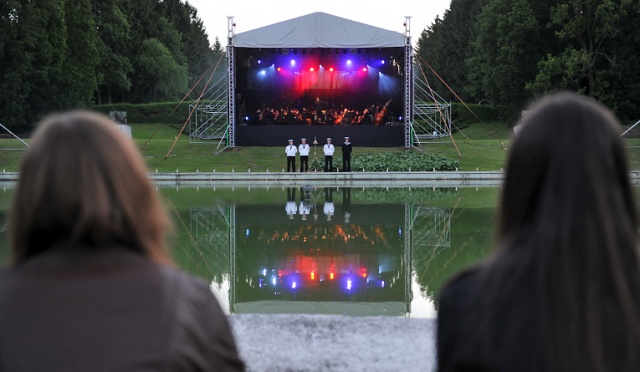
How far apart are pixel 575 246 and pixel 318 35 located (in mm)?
24918

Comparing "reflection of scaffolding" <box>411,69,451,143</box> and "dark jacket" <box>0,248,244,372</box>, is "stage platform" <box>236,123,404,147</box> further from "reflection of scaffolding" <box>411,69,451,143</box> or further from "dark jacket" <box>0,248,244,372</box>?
"dark jacket" <box>0,248,244,372</box>

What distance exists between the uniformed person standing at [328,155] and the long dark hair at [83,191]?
829 inches

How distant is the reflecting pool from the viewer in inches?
262

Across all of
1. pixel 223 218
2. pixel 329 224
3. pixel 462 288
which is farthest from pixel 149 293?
pixel 223 218

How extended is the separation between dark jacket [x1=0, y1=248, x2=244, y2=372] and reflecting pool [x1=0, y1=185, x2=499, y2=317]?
3153 millimetres

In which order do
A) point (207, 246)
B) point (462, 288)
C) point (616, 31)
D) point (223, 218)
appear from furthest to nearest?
point (616, 31)
point (223, 218)
point (207, 246)
point (462, 288)

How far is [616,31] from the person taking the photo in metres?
34.3

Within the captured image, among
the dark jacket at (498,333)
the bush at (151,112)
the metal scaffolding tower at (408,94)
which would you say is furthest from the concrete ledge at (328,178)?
the bush at (151,112)

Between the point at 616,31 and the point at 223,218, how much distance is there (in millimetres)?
27348

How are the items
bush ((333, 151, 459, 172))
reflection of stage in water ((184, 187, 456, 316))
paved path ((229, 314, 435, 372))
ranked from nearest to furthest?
paved path ((229, 314, 435, 372))
reflection of stage in water ((184, 187, 456, 316))
bush ((333, 151, 459, 172))

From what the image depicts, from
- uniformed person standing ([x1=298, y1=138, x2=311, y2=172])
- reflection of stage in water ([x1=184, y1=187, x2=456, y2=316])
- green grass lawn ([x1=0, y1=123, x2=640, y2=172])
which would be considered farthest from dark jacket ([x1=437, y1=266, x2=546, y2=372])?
green grass lawn ([x1=0, y1=123, x2=640, y2=172])

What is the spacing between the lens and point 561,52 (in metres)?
36.8

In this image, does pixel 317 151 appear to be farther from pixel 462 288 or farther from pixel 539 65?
pixel 462 288

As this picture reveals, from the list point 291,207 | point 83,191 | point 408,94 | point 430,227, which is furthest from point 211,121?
point 83,191
